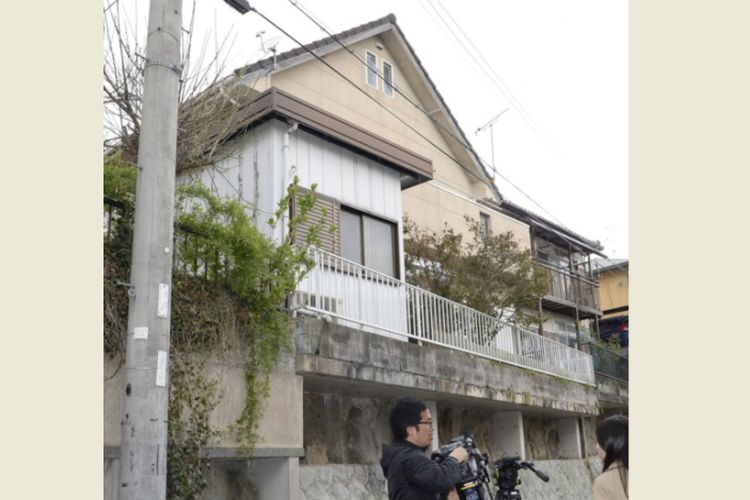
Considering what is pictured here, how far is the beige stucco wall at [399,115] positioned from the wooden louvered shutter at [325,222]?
4889 millimetres

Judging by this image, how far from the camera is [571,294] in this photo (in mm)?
23828

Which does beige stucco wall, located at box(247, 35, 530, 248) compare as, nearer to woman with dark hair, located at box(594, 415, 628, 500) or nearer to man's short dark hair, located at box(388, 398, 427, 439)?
man's short dark hair, located at box(388, 398, 427, 439)

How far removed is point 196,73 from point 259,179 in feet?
5.44

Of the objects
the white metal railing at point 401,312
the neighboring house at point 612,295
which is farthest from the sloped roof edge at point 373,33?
the neighboring house at point 612,295

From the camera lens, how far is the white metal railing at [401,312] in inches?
336

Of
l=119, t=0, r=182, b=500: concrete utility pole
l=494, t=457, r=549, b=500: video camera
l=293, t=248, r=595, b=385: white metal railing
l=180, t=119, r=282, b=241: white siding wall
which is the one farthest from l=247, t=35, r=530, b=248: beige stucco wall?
l=494, t=457, r=549, b=500: video camera

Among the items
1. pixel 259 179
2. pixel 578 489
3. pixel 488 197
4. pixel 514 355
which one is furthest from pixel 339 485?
pixel 488 197

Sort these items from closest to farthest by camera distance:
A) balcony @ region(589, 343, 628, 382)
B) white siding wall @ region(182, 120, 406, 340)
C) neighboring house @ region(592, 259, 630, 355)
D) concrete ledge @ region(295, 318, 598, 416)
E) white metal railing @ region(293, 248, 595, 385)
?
1. concrete ledge @ region(295, 318, 598, 416)
2. white metal railing @ region(293, 248, 595, 385)
3. white siding wall @ region(182, 120, 406, 340)
4. balcony @ region(589, 343, 628, 382)
5. neighboring house @ region(592, 259, 630, 355)

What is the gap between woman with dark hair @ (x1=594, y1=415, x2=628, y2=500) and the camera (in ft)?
11.2

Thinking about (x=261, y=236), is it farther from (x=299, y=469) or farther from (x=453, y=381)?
(x=453, y=381)

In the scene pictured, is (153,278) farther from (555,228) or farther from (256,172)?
(555,228)

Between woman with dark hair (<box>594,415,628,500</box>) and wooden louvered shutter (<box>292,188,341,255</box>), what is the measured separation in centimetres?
619

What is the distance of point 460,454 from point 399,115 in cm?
1533

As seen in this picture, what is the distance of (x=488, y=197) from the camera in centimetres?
2130
